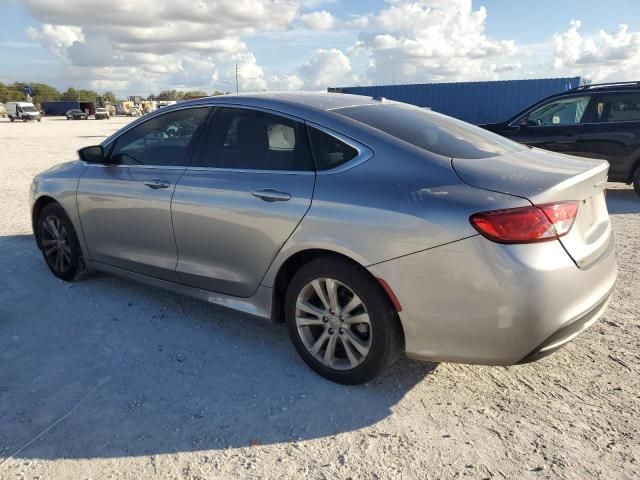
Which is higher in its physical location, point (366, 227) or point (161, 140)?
point (161, 140)

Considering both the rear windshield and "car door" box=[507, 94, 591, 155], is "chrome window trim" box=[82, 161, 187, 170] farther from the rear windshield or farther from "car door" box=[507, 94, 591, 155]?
"car door" box=[507, 94, 591, 155]

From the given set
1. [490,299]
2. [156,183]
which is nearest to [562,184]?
[490,299]

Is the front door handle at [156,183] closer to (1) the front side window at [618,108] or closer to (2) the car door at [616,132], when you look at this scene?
(2) the car door at [616,132]

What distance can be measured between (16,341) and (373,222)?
2.71 m

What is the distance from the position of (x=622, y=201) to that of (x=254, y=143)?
7.29 metres

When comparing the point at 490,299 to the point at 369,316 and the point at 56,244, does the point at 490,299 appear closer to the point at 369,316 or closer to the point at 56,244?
the point at 369,316

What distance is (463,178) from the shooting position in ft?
8.70

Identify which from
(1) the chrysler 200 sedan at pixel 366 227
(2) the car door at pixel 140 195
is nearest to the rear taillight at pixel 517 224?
(1) the chrysler 200 sedan at pixel 366 227

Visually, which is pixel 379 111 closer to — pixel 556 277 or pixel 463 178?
pixel 463 178

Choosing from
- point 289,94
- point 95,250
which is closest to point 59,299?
point 95,250

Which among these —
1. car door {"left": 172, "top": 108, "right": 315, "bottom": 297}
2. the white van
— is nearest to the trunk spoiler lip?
car door {"left": 172, "top": 108, "right": 315, "bottom": 297}

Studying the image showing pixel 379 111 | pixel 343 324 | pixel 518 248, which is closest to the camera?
pixel 518 248

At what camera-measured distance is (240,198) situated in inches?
131

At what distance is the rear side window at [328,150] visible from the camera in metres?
3.02
